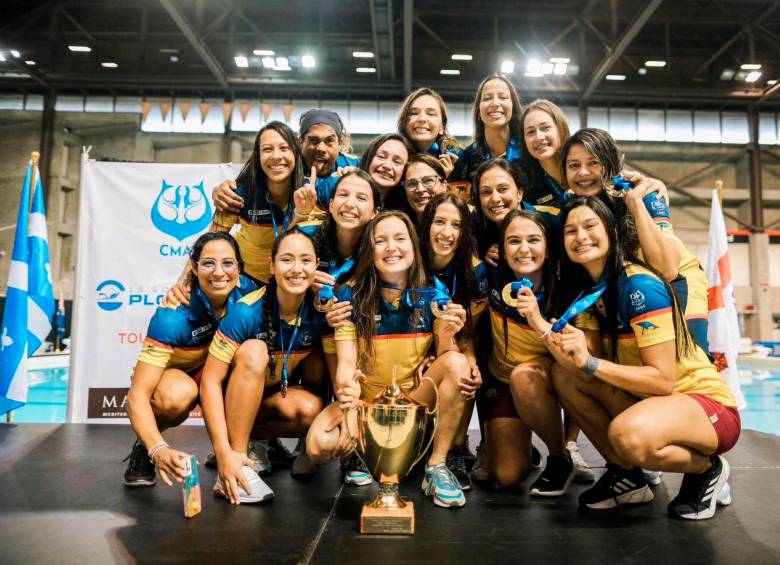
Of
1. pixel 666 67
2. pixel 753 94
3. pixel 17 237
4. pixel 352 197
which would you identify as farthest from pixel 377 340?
pixel 753 94

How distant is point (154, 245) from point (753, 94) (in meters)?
18.2

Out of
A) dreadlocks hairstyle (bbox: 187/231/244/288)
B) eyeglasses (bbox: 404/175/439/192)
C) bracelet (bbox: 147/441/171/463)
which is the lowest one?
bracelet (bbox: 147/441/171/463)

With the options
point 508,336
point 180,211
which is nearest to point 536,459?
point 508,336

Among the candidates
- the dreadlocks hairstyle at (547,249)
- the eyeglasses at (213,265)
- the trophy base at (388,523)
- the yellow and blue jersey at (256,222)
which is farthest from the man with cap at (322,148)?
the trophy base at (388,523)

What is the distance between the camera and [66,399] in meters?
7.02

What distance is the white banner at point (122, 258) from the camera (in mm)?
4477

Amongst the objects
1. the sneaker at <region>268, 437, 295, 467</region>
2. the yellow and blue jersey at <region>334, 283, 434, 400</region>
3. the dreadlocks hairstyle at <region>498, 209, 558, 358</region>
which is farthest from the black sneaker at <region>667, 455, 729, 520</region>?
the sneaker at <region>268, 437, 295, 467</region>

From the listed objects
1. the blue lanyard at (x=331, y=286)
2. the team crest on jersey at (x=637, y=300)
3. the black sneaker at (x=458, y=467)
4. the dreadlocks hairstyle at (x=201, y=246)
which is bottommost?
the black sneaker at (x=458, y=467)

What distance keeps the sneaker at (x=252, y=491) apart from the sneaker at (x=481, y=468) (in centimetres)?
103

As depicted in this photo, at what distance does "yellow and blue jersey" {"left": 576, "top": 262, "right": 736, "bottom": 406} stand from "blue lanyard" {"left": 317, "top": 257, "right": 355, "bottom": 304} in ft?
4.00

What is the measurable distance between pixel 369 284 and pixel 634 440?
125 cm

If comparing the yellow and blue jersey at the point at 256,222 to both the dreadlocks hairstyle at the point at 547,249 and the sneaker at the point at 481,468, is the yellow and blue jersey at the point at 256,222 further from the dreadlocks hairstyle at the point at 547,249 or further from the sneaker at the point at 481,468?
the sneaker at the point at 481,468

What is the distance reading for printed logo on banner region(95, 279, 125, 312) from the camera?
452 cm

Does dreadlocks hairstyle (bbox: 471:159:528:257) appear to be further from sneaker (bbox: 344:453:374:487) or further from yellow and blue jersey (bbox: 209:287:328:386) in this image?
sneaker (bbox: 344:453:374:487)
